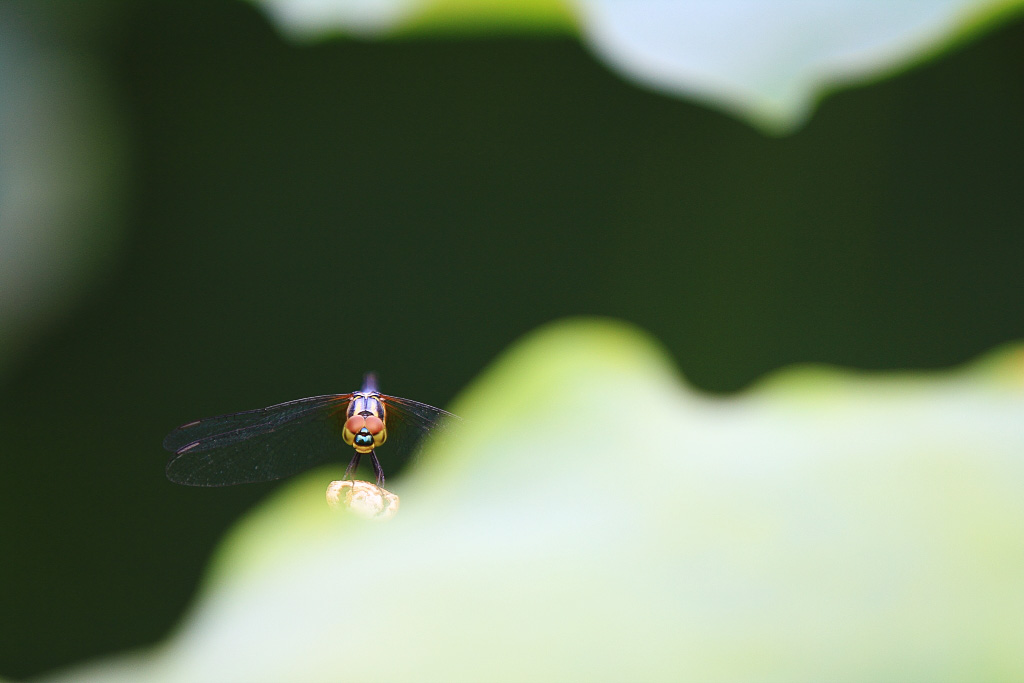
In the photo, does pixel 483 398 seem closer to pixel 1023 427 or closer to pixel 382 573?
pixel 382 573

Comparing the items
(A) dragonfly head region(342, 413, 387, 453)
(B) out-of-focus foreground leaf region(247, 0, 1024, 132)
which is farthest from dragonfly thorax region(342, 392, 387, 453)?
(B) out-of-focus foreground leaf region(247, 0, 1024, 132)

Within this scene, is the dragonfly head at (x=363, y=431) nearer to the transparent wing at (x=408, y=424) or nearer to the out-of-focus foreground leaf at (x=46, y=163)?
the transparent wing at (x=408, y=424)

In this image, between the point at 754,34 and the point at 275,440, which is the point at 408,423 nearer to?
the point at 275,440

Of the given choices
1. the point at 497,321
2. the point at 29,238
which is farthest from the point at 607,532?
the point at 29,238

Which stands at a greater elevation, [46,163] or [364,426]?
[46,163]

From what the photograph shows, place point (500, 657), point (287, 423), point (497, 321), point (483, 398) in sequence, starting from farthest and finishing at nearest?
point (497, 321) < point (287, 423) < point (483, 398) < point (500, 657)

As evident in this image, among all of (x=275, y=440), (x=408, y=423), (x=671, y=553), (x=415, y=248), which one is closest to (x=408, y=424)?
(x=408, y=423)

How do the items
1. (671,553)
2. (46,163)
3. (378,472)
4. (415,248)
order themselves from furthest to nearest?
1. (415,248)
2. (46,163)
3. (378,472)
4. (671,553)
